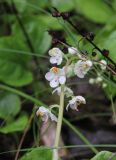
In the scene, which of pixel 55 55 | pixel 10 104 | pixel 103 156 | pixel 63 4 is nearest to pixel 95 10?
pixel 63 4

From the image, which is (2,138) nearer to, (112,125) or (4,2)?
(112,125)

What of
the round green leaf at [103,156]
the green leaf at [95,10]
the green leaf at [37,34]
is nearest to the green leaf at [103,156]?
the round green leaf at [103,156]

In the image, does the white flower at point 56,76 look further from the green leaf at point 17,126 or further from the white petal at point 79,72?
the green leaf at point 17,126

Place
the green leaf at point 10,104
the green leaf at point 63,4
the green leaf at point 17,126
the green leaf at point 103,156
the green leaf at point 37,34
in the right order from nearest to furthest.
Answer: the green leaf at point 103,156 < the green leaf at point 17,126 < the green leaf at point 10,104 < the green leaf at point 37,34 < the green leaf at point 63,4

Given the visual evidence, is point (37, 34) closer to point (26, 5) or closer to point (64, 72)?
point (26, 5)

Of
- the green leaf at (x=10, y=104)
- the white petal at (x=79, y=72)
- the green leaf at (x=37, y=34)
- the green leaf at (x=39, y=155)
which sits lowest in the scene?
the green leaf at (x=39, y=155)
